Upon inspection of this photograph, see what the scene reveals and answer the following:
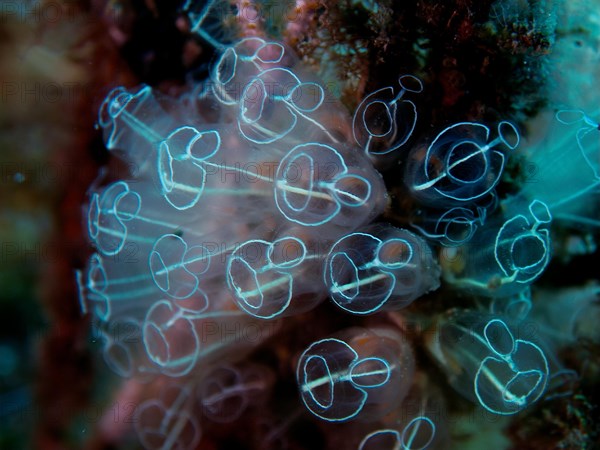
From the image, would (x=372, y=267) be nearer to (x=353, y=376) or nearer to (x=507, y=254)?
(x=353, y=376)

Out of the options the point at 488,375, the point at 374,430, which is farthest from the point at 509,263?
the point at 374,430

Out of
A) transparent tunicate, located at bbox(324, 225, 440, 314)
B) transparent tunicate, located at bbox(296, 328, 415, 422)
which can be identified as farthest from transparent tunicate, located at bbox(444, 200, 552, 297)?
transparent tunicate, located at bbox(296, 328, 415, 422)

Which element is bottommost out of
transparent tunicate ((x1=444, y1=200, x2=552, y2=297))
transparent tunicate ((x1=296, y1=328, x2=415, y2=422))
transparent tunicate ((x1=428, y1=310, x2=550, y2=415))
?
transparent tunicate ((x1=296, y1=328, x2=415, y2=422))

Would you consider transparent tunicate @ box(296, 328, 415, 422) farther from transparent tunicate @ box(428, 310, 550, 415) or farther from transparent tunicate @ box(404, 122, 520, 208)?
transparent tunicate @ box(404, 122, 520, 208)

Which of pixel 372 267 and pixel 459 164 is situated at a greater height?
pixel 459 164

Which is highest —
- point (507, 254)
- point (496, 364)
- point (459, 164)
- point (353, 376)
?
point (459, 164)

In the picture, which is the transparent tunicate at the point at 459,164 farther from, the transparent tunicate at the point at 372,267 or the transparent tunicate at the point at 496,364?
the transparent tunicate at the point at 496,364

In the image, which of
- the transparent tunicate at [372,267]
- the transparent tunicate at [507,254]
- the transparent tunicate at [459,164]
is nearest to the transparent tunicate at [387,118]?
the transparent tunicate at [459,164]

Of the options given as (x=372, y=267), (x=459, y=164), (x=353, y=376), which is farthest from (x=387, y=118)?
(x=353, y=376)

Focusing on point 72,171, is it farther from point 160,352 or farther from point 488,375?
point 488,375

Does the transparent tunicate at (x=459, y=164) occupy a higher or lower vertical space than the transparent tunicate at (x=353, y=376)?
higher

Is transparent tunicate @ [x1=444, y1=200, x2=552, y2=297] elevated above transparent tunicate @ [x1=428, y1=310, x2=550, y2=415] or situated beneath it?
elevated above
